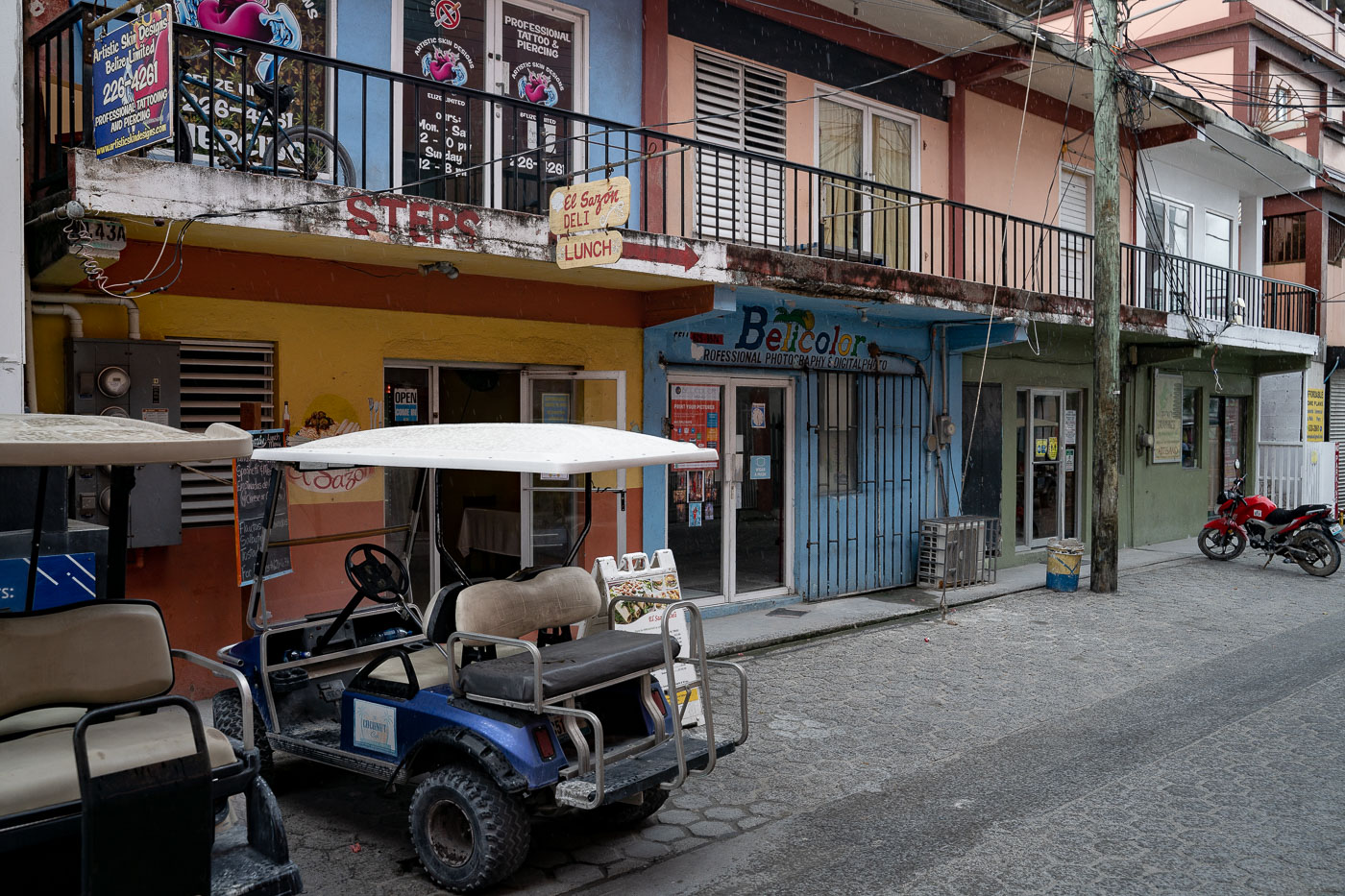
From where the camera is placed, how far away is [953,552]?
12070 millimetres

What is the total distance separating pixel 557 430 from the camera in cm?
491

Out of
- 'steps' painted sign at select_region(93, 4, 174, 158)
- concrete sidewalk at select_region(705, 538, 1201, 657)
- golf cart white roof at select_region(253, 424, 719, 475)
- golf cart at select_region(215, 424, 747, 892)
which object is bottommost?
concrete sidewalk at select_region(705, 538, 1201, 657)

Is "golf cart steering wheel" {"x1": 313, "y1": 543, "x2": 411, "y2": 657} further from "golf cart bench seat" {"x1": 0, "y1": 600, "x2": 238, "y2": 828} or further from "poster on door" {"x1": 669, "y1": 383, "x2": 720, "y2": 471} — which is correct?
→ "poster on door" {"x1": 669, "y1": 383, "x2": 720, "y2": 471}

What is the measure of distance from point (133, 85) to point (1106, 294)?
1007cm

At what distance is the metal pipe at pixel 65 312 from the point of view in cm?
649

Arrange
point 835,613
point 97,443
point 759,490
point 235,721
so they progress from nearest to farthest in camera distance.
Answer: point 97,443
point 235,721
point 835,613
point 759,490

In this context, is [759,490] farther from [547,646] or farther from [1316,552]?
[1316,552]

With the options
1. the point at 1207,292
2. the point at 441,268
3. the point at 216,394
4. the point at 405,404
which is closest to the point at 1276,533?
the point at 1207,292

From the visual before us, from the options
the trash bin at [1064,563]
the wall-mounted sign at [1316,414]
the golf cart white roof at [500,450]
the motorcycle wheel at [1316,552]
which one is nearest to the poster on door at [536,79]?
the golf cart white roof at [500,450]

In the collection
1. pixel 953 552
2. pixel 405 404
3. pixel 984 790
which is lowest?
pixel 984 790

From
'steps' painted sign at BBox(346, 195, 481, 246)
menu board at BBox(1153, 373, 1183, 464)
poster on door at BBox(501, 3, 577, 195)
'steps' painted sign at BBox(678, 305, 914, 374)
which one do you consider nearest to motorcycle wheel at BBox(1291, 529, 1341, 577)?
menu board at BBox(1153, 373, 1183, 464)

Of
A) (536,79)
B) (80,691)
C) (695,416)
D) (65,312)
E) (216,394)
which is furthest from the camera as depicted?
(695,416)

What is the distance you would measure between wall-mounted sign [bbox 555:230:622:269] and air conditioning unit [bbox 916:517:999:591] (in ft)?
21.2

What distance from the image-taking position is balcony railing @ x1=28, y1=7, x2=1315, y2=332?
6566 millimetres
